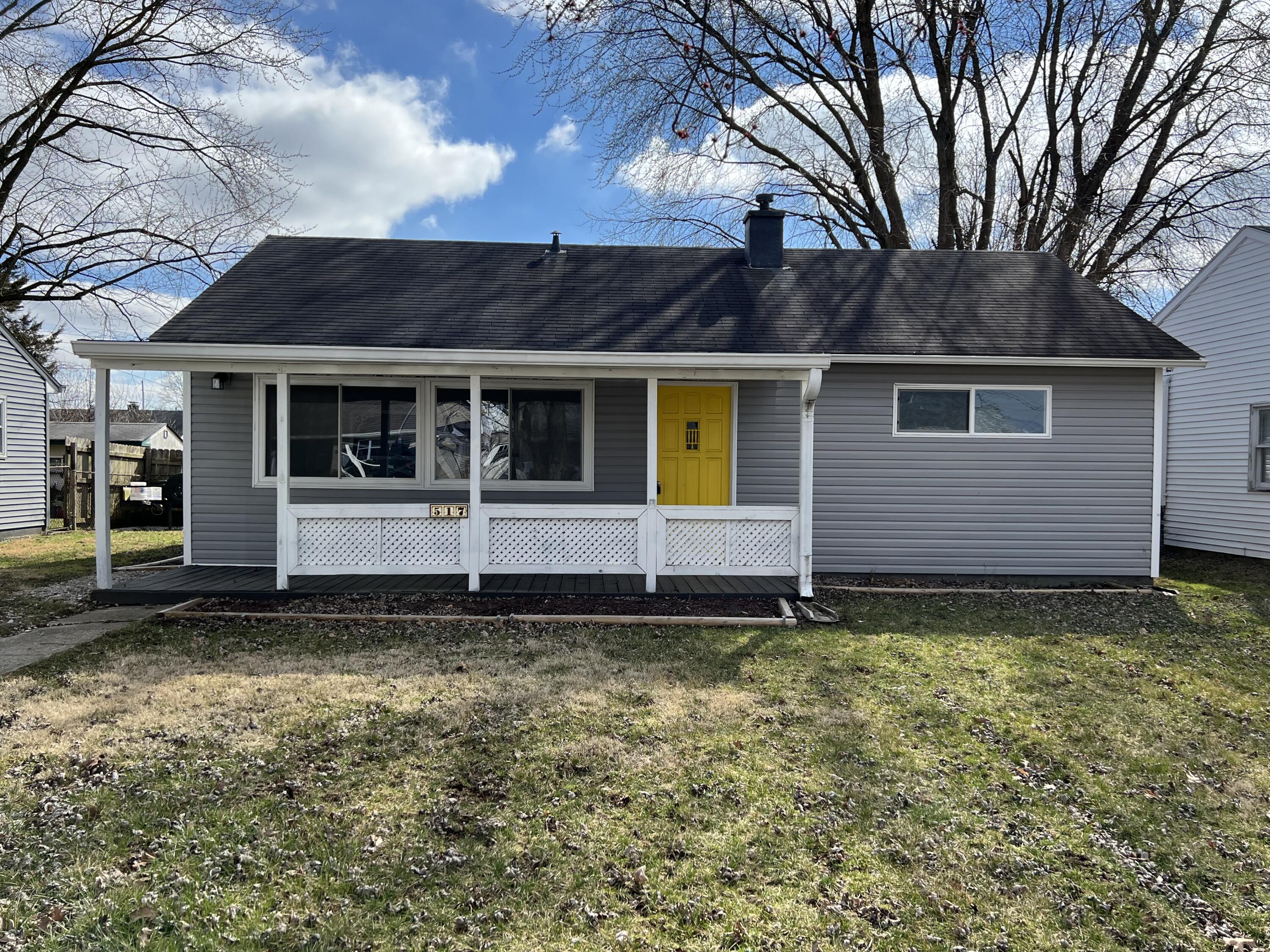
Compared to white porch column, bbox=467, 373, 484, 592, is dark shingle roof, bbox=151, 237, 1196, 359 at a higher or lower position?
higher

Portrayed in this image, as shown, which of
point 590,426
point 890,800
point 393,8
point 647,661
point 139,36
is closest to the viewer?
point 890,800

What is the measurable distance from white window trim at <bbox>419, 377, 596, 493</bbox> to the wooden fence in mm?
10024

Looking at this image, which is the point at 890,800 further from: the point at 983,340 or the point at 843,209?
the point at 843,209

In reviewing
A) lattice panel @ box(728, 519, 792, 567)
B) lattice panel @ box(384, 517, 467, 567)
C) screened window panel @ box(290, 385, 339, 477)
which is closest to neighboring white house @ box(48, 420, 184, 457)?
screened window panel @ box(290, 385, 339, 477)

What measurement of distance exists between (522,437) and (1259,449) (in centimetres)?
1181

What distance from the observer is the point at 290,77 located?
50.5 ft

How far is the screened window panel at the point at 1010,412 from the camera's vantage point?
31.7 feet

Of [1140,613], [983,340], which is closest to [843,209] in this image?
[983,340]

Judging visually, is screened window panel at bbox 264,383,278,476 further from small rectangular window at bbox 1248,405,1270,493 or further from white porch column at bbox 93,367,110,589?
small rectangular window at bbox 1248,405,1270,493

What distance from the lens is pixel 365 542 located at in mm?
7727

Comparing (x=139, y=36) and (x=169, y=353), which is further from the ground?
(x=139, y=36)

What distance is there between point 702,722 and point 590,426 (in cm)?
540

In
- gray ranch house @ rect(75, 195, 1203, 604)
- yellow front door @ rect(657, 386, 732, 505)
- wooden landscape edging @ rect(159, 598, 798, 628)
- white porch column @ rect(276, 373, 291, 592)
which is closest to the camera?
wooden landscape edging @ rect(159, 598, 798, 628)

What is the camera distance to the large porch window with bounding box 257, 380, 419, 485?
909 centimetres
